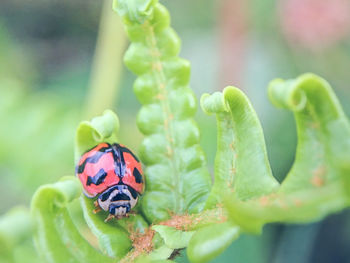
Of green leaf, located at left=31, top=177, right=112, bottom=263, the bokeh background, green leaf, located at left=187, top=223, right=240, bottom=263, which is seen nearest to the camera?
green leaf, located at left=187, top=223, right=240, bottom=263

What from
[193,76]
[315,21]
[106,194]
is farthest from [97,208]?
[193,76]

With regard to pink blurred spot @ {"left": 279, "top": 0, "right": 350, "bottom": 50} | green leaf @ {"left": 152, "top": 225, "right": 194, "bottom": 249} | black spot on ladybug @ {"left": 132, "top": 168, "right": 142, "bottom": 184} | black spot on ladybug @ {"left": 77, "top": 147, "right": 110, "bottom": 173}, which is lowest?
green leaf @ {"left": 152, "top": 225, "right": 194, "bottom": 249}

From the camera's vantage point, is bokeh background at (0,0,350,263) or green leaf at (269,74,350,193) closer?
green leaf at (269,74,350,193)

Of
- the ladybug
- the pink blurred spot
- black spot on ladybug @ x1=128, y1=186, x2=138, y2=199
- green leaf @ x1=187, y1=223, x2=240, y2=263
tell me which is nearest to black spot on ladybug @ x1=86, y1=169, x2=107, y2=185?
the ladybug

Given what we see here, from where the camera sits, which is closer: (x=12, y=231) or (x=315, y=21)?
(x=12, y=231)

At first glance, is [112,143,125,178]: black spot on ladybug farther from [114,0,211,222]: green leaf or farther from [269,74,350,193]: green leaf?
[269,74,350,193]: green leaf

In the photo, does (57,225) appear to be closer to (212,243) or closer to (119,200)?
(119,200)

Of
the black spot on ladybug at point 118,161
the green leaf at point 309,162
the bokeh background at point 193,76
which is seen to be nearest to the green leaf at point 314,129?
the green leaf at point 309,162
